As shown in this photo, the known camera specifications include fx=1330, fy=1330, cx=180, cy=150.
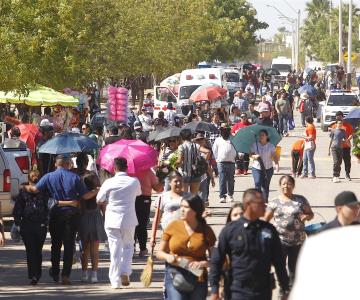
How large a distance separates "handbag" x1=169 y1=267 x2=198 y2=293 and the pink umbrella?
7.22 m

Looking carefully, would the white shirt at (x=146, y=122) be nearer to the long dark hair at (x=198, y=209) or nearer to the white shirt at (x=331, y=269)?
the long dark hair at (x=198, y=209)

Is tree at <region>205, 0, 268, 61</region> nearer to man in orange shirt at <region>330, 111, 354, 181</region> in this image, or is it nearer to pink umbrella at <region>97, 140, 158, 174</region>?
man in orange shirt at <region>330, 111, 354, 181</region>

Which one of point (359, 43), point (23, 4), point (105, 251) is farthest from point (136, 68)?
point (359, 43)

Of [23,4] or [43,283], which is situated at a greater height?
[23,4]

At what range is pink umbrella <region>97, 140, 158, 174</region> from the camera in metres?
17.1

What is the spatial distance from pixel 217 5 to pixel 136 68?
55.2m

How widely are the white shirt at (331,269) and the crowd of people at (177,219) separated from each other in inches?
198

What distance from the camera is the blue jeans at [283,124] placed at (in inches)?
1858

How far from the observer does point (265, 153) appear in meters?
21.9

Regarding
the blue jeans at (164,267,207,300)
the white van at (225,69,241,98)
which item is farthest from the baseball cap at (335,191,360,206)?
the white van at (225,69,241,98)

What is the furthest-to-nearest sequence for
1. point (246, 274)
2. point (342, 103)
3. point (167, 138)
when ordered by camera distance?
point (342, 103) → point (167, 138) → point (246, 274)

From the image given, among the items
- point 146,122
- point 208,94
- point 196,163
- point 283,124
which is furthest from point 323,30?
point 196,163

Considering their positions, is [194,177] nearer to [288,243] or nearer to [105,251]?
[105,251]

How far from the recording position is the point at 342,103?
5138cm
